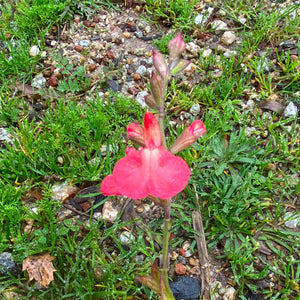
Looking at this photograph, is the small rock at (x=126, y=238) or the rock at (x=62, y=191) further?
the rock at (x=62, y=191)

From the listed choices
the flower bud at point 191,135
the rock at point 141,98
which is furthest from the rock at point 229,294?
the rock at point 141,98

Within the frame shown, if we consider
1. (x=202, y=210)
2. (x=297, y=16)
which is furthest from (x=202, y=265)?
(x=297, y=16)

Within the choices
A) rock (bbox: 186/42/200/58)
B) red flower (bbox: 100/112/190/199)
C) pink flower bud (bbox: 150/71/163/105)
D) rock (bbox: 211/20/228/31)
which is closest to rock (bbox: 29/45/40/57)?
rock (bbox: 186/42/200/58)

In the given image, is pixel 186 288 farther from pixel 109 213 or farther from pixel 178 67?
pixel 178 67

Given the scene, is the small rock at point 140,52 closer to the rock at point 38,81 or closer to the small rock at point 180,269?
the rock at point 38,81

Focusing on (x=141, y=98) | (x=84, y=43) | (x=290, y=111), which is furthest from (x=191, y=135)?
(x=84, y=43)

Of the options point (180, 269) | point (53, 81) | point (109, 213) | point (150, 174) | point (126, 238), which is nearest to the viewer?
point (150, 174)
